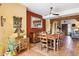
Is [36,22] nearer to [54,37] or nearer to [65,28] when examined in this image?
[54,37]

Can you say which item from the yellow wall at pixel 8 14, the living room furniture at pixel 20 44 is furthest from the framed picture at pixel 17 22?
the living room furniture at pixel 20 44

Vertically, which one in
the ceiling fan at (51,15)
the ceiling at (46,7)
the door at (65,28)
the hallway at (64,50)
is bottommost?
the hallway at (64,50)

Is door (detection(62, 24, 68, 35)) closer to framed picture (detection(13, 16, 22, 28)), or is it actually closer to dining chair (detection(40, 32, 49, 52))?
dining chair (detection(40, 32, 49, 52))

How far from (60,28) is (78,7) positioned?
452 mm

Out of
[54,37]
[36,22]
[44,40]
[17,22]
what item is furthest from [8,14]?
[54,37]

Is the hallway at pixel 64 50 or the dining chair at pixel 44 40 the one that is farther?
the dining chair at pixel 44 40

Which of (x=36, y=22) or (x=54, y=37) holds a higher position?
(x=36, y=22)

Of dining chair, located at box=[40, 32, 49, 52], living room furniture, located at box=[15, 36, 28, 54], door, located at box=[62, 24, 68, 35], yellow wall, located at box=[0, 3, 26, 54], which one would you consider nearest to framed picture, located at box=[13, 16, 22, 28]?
yellow wall, located at box=[0, 3, 26, 54]

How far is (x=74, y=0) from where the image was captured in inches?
78.5

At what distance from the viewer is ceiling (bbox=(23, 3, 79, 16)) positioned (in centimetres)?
199

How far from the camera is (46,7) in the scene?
6.68 feet

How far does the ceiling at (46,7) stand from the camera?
6.51ft

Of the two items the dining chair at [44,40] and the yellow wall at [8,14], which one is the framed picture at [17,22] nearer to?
the yellow wall at [8,14]

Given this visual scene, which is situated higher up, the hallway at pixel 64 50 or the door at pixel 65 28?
the door at pixel 65 28
